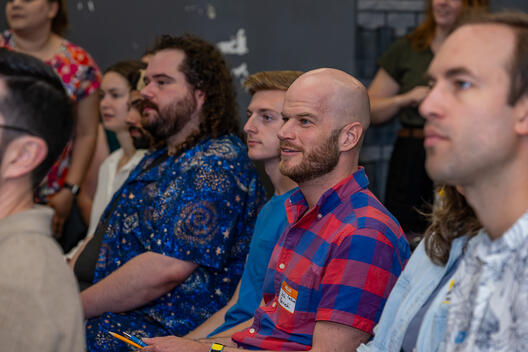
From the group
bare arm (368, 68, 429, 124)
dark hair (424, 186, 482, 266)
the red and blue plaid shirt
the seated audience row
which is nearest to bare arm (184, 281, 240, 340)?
the seated audience row

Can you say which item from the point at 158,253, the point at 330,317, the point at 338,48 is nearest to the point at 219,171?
the point at 158,253

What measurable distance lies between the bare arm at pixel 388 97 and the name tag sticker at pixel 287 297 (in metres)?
1.44

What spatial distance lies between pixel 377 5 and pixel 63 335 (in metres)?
3.08

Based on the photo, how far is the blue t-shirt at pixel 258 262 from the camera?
1.91m

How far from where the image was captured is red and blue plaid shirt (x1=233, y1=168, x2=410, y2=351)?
145 cm

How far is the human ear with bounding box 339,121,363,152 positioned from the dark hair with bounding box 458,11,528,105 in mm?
604

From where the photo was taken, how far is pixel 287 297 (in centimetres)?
157

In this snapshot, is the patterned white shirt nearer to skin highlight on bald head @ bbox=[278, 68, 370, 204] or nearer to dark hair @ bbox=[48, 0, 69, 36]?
skin highlight on bald head @ bbox=[278, 68, 370, 204]

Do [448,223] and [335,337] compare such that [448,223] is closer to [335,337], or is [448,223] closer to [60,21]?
[335,337]

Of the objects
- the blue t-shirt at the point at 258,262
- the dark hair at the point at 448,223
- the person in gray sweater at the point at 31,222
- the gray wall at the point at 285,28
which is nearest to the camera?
the person in gray sweater at the point at 31,222

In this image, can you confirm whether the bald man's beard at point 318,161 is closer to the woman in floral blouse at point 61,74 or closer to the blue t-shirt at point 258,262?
the blue t-shirt at point 258,262

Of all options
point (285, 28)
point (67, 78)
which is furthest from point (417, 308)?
point (285, 28)

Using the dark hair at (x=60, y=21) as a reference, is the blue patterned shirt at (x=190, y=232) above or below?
below

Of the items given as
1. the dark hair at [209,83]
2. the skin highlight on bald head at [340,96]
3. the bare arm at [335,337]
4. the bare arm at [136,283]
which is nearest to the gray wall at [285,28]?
the dark hair at [209,83]
